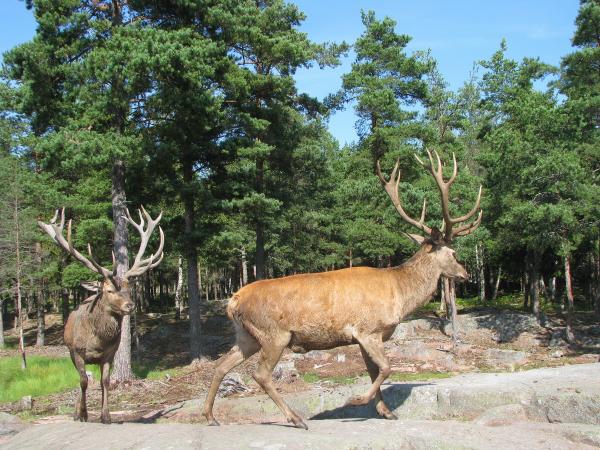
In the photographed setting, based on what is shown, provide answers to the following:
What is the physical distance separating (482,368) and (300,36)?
13.5 meters

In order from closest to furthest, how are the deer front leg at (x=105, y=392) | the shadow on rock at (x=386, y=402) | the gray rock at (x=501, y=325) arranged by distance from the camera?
1. the deer front leg at (x=105, y=392)
2. the shadow on rock at (x=386, y=402)
3. the gray rock at (x=501, y=325)

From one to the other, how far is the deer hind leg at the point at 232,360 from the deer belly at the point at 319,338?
0.58 meters

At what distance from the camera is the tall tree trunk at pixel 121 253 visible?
48.8ft

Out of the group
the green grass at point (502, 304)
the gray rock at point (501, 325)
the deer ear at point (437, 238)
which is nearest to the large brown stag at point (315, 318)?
the deer ear at point (437, 238)

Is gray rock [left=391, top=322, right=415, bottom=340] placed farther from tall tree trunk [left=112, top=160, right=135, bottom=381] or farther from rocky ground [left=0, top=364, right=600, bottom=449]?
rocky ground [left=0, top=364, right=600, bottom=449]

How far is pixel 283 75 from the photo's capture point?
20984 millimetres

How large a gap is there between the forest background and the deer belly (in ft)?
30.2

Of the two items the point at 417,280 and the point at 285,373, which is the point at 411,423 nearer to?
the point at 417,280

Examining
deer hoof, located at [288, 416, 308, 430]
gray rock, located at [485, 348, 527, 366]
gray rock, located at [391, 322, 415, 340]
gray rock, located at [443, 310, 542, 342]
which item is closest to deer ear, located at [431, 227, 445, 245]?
deer hoof, located at [288, 416, 308, 430]

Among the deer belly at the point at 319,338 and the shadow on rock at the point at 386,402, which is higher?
the deer belly at the point at 319,338

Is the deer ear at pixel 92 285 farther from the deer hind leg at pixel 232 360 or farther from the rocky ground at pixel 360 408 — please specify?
the deer hind leg at pixel 232 360

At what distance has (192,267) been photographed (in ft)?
61.7

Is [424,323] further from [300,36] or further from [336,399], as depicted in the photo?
[336,399]

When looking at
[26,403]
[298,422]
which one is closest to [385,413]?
[298,422]
